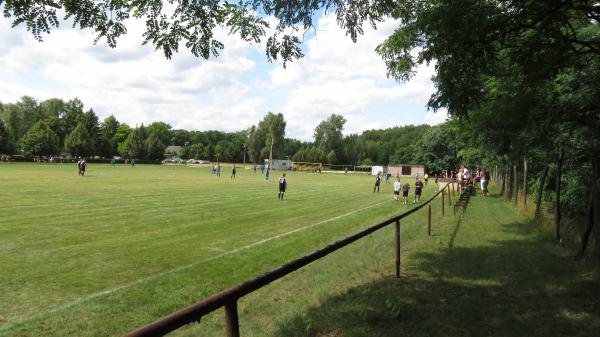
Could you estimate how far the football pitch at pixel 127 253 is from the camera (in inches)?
246

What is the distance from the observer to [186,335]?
222 inches

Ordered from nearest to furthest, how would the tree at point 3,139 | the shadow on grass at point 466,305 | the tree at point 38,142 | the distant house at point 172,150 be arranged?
the shadow on grass at point 466,305
the tree at point 3,139
the tree at point 38,142
the distant house at point 172,150

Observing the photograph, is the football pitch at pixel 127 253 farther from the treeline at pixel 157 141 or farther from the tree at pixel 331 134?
the tree at pixel 331 134

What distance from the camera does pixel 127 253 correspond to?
9.85m

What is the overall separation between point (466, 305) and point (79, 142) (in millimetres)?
95187

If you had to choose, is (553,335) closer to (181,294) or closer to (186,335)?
(186,335)

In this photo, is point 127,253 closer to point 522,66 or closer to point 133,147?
point 522,66

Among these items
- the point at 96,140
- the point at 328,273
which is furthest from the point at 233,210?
the point at 96,140

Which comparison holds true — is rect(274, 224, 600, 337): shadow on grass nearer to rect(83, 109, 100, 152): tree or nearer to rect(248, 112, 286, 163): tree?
rect(83, 109, 100, 152): tree

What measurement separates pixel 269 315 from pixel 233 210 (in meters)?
12.3

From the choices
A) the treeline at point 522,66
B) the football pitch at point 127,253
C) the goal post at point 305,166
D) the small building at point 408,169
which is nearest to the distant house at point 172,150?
the goal post at point 305,166

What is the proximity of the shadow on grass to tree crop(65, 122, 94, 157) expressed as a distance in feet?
305

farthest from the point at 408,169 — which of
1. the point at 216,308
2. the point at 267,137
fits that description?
the point at 216,308

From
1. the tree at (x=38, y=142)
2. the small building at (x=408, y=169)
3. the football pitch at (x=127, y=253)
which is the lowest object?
the football pitch at (x=127, y=253)
